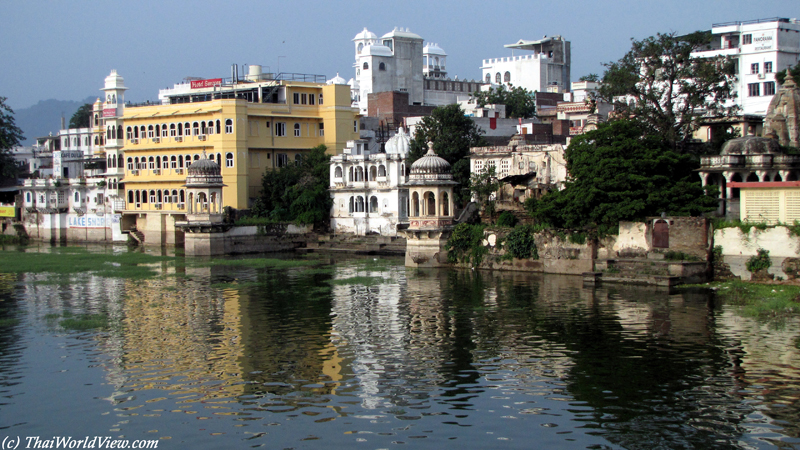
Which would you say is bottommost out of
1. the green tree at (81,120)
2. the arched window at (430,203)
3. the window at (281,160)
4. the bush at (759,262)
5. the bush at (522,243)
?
the bush at (759,262)

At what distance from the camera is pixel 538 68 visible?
7694 centimetres

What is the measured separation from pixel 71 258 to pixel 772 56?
126ft

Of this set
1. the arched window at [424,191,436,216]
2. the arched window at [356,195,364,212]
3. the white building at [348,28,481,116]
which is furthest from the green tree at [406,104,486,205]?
the white building at [348,28,481,116]

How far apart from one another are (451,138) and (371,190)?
5788 millimetres

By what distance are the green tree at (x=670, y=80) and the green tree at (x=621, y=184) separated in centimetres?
219

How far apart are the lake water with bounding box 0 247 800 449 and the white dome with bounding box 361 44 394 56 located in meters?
44.9

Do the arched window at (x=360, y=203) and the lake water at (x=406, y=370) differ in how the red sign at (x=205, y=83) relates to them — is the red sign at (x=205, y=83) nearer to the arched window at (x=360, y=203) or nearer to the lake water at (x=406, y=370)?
the arched window at (x=360, y=203)

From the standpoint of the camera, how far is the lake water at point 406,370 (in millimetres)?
13289

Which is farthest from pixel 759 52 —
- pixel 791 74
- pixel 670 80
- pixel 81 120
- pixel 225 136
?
pixel 81 120

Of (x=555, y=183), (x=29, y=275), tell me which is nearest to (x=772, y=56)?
(x=555, y=183)

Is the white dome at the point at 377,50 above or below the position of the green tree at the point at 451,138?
above

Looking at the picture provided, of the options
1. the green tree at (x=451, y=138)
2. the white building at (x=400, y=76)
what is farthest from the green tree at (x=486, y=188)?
the white building at (x=400, y=76)

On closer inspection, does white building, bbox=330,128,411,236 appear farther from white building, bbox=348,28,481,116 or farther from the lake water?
white building, bbox=348,28,481,116

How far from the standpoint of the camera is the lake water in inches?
523
